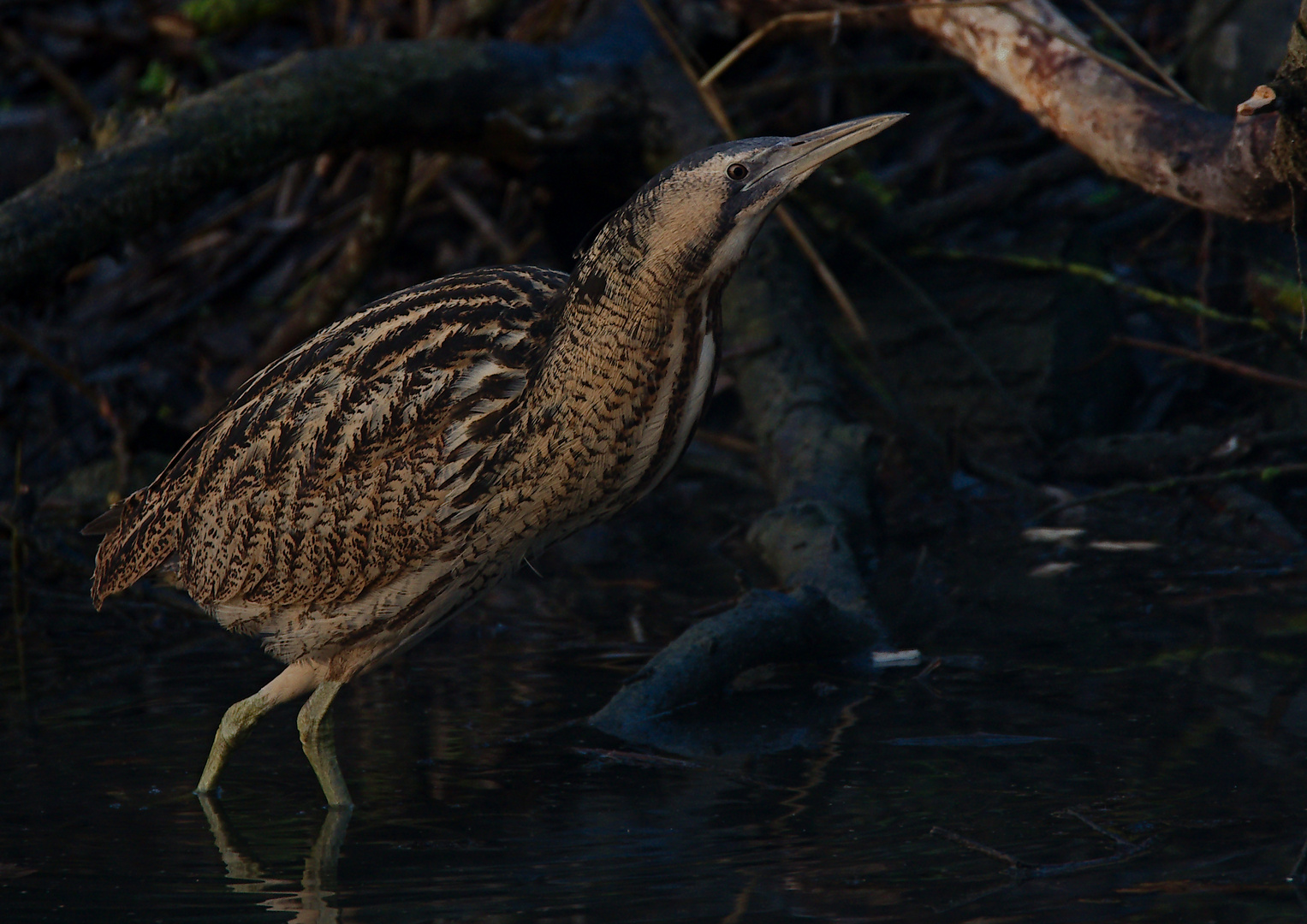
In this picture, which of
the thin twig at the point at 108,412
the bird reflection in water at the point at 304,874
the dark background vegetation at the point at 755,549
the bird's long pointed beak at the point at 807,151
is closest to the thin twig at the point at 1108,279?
the dark background vegetation at the point at 755,549

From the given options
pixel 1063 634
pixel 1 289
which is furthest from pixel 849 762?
pixel 1 289

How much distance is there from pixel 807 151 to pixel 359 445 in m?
1.17

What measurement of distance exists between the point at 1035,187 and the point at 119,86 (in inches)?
185

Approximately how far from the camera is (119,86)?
7988 mm

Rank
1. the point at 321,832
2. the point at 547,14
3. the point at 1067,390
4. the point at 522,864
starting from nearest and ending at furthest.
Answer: the point at 522,864, the point at 321,832, the point at 1067,390, the point at 547,14

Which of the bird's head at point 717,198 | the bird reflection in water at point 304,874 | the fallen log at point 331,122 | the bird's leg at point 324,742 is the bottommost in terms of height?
the bird reflection in water at point 304,874

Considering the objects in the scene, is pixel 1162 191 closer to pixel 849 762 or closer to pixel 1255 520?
pixel 1255 520

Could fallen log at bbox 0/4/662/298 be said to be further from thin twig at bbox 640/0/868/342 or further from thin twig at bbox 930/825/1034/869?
thin twig at bbox 930/825/1034/869

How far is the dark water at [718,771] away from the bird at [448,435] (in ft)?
0.95

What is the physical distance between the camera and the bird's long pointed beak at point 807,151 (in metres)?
3.02

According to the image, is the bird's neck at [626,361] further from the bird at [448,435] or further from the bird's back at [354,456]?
the bird's back at [354,456]

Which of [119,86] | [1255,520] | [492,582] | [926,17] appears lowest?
[1255,520]

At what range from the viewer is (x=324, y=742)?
3451mm

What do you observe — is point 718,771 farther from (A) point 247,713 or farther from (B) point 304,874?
(A) point 247,713
